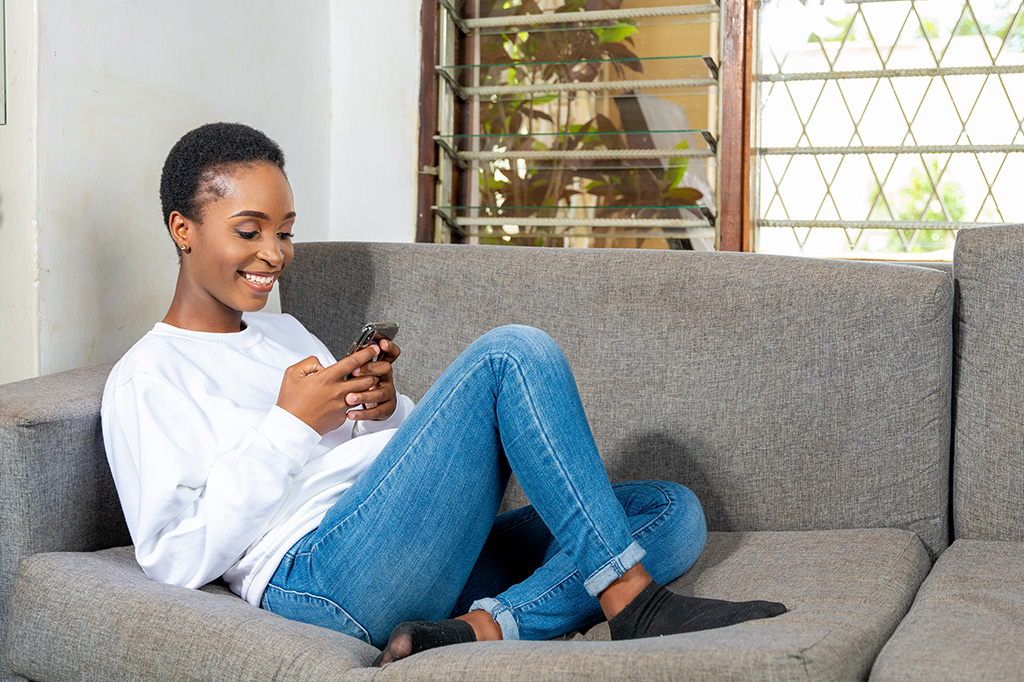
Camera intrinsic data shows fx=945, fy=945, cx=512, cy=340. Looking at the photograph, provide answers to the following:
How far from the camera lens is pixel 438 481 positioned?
3.77 feet

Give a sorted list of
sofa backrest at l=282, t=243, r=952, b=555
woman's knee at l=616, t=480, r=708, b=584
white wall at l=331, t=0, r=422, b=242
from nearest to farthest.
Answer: woman's knee at l=616, t=480, r=708, b=584, sofa backrest at l=282, t=243, r=952, b=555, white wall at l=331, t=0, r=422, b=242

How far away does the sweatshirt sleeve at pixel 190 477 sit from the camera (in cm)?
115

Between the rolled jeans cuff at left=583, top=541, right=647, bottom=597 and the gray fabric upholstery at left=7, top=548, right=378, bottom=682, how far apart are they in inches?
10.9

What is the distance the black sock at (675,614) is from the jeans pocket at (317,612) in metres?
0.31

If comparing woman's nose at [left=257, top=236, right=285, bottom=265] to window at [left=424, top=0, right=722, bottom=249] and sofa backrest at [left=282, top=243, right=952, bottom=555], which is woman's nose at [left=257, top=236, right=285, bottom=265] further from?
Result: window at [left=424, top=0, right=722, bottom=249]

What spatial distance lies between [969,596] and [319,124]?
1.77m

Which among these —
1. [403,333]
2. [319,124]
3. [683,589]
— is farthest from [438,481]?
[319,124]

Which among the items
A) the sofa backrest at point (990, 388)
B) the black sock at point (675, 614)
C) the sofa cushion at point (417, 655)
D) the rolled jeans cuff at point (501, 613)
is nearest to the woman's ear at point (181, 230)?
the sofa cushion at point (417, 655)

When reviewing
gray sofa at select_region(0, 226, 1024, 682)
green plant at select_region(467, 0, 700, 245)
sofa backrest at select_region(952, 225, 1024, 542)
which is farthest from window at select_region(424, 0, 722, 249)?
sofa backrest at select_region(952, 225, 1024, 542)

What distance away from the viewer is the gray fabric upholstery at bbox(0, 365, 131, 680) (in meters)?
1.22

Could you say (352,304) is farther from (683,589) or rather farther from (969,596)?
(969,596)

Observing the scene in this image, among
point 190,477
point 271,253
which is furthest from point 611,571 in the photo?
point 271,253

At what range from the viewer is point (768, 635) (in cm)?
98

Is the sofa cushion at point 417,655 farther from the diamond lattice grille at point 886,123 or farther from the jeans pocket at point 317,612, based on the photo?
the diamond lattice grille at point 886,123
